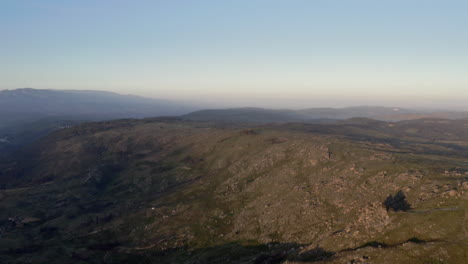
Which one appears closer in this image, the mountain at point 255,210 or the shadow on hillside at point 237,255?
the mountain at point 255,210

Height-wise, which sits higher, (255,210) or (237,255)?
(255,210)

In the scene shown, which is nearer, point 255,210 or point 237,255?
point 237,255

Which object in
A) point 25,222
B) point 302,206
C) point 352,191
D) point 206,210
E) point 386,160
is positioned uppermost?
point 386,160

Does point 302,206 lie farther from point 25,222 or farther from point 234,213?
point 25,222

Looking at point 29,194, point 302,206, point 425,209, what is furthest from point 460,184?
point 29,194
